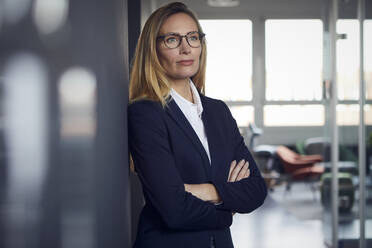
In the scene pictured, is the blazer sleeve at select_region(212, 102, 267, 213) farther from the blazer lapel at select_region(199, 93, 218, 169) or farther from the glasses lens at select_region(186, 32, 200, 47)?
the glasses lens at select_region(186, 32, 200, 47)

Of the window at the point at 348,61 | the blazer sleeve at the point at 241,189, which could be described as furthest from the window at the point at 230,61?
the blazer sleeve at the point at 241,189

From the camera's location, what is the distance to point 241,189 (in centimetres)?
160

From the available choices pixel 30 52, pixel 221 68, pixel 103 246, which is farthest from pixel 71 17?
pixel 221 68

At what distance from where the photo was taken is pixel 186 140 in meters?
1.46

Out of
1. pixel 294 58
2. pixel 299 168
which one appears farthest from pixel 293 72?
pixel 299 168

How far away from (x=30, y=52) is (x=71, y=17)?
0.13 meters

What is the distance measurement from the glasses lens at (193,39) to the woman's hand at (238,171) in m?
0.41

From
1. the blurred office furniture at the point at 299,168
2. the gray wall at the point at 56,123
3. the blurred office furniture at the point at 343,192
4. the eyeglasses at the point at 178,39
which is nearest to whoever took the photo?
the gray wall at the point at 56,123

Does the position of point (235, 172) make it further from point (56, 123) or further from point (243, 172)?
point (56, 123)

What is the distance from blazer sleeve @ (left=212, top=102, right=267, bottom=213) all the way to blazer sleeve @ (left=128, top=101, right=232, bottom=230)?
76 mm

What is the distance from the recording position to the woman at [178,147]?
141 cm

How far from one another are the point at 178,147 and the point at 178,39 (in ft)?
1.08

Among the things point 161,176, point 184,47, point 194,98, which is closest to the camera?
point 161,176

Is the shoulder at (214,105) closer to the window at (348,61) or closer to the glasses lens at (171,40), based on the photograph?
the glasses lens at (171,40)
